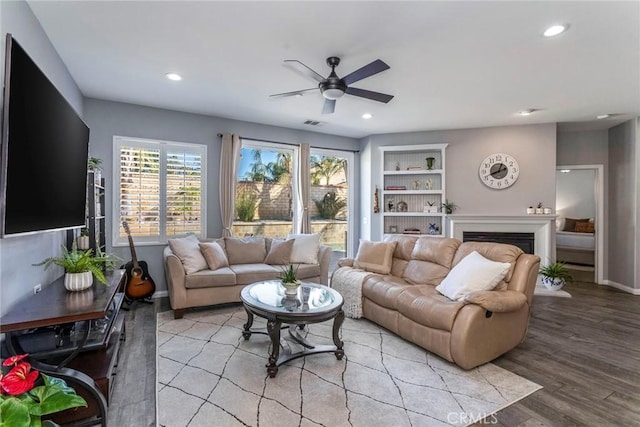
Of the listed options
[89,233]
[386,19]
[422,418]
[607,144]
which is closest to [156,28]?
[386,19]

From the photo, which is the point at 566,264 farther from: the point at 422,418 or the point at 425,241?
the point at 422,418

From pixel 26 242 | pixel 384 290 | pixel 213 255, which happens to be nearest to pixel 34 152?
pixel 26 242

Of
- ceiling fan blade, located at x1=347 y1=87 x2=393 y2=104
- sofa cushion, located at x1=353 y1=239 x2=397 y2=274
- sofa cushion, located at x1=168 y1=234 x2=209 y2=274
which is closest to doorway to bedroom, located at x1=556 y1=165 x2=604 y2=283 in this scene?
sofa cushion, located at x1=353 y1=239 x2=397 y2=274

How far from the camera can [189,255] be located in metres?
3.90

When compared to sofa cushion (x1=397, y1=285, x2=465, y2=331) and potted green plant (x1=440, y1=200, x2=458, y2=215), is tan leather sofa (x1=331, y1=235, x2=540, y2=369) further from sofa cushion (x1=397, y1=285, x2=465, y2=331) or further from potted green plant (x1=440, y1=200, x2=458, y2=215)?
potted green plant (x1=440, y1=200, x2=458, y2=215)

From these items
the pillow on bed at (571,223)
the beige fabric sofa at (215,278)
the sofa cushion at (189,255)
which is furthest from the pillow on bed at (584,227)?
the sofa cushion at (189,255)

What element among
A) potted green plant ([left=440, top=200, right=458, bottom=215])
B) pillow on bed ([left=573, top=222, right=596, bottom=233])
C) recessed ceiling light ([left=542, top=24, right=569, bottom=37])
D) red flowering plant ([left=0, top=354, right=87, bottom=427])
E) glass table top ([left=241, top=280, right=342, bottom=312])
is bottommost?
glass table top ([left=241, top=280, right=342, bottom=312])

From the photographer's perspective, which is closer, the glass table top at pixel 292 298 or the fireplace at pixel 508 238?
the glass table top at pixel 292 298

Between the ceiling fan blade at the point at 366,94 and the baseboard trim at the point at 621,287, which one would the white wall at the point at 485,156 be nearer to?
the baseboard trim at the point at 621,287

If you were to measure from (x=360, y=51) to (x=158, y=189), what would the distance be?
345 centimetres

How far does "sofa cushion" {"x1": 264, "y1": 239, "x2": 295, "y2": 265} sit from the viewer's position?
15.0 feet

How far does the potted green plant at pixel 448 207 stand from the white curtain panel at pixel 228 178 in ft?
12.1

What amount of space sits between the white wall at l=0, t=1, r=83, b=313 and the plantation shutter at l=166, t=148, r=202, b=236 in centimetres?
171

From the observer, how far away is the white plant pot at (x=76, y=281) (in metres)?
2.29
